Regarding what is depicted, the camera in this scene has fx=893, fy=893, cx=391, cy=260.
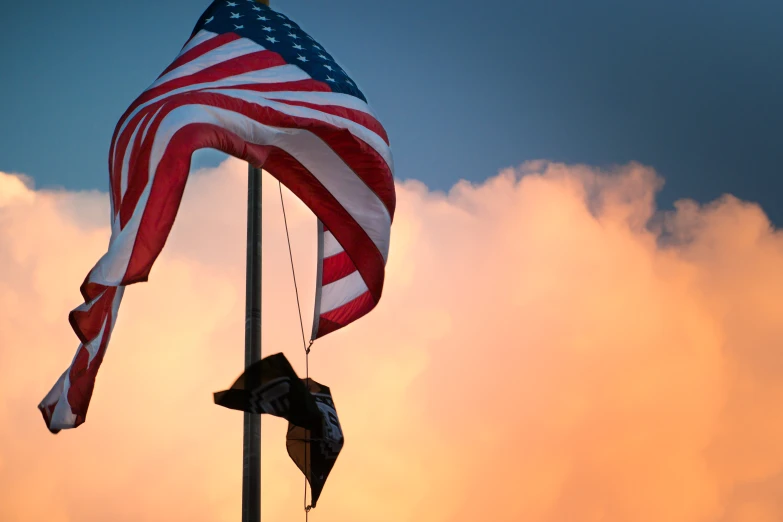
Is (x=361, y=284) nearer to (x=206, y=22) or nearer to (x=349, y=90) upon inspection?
(x=349, y=90)

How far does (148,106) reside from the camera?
10031mm

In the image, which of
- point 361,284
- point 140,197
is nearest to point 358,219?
point 361,284

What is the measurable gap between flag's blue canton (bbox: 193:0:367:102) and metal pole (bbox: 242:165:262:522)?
5.17 ft

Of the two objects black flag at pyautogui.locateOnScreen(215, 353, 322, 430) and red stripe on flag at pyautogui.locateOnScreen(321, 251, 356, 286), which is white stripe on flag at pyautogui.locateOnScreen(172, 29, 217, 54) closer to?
red stripe on flag at pyautogui.locateOnScreen(321, 251, 356, 286)

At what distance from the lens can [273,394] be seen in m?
9.69

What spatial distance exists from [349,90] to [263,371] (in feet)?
13.8

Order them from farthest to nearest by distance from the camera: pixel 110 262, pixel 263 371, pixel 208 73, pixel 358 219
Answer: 1. pixel 358 219
2. pixel 208 73
3. pixel 263 371
4. pixel 110 262

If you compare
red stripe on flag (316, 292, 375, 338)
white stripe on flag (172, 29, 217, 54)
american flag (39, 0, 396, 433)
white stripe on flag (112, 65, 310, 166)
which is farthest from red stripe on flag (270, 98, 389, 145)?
red stripe on flag (316, 292, 375, 338)

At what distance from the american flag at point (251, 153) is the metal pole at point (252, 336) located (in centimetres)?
48

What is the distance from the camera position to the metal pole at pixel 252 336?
990 centimetres

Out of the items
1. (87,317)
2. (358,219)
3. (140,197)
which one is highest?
(358,219)

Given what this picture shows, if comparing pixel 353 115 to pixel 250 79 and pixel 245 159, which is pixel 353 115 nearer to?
pixel 250 79

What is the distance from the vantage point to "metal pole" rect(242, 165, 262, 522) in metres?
9.90

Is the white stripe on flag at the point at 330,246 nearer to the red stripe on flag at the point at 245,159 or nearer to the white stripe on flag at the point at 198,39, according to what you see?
the red stripe on flag at the point at 245,159
